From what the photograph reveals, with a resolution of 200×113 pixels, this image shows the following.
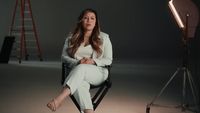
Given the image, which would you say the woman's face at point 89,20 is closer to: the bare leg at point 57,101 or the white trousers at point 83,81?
the white trousers at point 83,81

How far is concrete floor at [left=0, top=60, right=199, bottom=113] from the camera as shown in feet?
15.2

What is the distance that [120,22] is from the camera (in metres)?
11.5

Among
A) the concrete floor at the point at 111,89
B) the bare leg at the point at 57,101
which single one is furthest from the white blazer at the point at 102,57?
the concrete floor at the point at 111,89

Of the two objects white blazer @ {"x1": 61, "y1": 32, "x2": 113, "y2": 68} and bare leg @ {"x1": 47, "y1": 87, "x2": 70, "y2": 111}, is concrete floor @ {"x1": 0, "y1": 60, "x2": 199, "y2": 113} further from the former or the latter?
bare leg @ {"x1": 47, "y1": 87, "x2": 70, "y2": 111}

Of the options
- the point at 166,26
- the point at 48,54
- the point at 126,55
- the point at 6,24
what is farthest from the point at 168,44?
the point at 6,24

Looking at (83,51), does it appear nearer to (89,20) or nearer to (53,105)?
(89,20)

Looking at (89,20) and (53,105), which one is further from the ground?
(89,20)

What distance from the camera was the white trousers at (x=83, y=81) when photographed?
3.39 metres

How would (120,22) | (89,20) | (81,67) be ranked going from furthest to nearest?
(120,22), (89,20), (81,67)

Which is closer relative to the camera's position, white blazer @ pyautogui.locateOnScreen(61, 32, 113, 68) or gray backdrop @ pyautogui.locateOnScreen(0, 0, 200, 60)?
white blazer @ pyautogui.locateOnScreen(61, 32, 113, 68)

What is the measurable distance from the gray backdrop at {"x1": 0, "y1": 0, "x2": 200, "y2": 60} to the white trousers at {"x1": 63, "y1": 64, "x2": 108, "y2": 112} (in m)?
7.59

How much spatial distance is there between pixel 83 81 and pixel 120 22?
8.15 metres

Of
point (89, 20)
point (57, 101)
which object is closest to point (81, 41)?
point (89, 20)

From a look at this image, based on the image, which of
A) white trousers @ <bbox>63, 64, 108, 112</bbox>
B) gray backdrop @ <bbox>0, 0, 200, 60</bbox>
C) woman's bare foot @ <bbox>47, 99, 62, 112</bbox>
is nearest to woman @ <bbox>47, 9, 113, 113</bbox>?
white trousers @ <bbox>63, 64, 108, 112</bbox>
